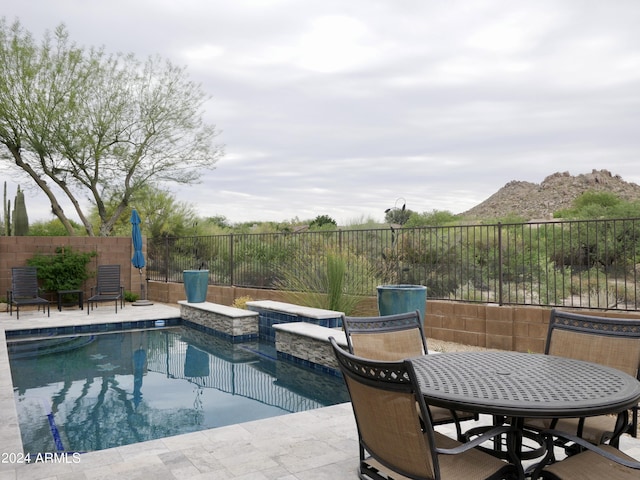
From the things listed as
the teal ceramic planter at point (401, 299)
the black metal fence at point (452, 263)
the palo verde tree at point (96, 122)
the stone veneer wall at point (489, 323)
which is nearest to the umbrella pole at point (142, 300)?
the black metal fence at point (452, 263)

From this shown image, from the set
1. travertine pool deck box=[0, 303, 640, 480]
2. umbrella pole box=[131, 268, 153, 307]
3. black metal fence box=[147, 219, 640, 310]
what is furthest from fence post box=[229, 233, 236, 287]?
travertine pool deck box=[0, 303, 640, 480]

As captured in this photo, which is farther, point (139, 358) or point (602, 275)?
point (602, 275)

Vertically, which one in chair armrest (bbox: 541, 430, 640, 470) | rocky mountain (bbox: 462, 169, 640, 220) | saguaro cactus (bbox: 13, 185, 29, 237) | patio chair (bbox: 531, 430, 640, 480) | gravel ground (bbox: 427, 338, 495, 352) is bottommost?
gravel ground (bbox: 427, 338, 495, 352)

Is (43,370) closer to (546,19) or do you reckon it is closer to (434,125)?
(546,19)

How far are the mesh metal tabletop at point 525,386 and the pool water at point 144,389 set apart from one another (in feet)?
7.47

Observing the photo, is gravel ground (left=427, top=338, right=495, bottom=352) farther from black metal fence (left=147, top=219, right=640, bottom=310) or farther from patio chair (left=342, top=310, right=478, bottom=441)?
patio chair (left=342, top=310, right=478, bottom=441)

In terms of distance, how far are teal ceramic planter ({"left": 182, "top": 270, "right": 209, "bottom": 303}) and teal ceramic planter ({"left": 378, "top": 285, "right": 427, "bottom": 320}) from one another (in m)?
4.32

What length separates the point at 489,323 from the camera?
6.58 metres

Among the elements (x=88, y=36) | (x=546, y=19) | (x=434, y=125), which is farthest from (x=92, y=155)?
(x=546, y=19)

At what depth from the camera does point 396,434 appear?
1824 mm

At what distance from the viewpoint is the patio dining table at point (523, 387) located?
1861 millimetres

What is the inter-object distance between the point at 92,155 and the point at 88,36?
11.6ft

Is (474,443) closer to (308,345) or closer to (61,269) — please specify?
(308,345)

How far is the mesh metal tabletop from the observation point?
1.86 metres
